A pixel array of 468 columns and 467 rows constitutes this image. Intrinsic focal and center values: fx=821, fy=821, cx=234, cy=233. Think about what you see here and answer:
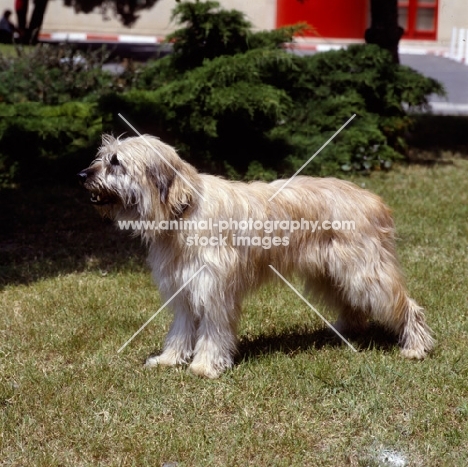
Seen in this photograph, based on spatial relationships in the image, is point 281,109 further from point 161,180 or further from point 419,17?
point 419,17

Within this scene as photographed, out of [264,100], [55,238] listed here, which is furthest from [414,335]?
[264,100]

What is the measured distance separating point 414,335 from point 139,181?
1983mm

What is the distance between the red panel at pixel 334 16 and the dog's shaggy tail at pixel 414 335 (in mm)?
12291

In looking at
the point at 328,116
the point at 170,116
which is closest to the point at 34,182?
the point at 170,116

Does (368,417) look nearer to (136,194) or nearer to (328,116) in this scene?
(136,194)

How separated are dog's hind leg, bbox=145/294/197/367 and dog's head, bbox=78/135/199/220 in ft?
2.28

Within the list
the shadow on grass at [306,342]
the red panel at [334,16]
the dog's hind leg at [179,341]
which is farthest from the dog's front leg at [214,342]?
the red panel at [334,16]

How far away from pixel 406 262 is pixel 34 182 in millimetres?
4957

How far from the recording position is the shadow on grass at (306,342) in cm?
524

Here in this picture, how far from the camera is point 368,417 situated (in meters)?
4.30

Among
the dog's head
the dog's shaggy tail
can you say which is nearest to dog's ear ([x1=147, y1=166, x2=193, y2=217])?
the dog's head

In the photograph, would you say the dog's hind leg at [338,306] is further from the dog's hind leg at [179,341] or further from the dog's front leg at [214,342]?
the dog's hind leg at [179,341]

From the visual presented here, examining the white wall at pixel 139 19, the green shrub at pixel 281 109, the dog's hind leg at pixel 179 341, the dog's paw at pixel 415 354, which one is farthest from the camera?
the white wall at pixel 139 19

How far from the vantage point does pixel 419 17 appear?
Result: 51.9 feet
